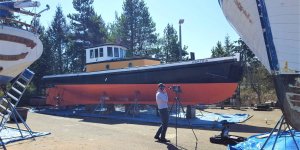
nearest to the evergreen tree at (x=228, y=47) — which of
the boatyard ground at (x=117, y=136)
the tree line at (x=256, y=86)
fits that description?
the tree line at (x=256, y=86)

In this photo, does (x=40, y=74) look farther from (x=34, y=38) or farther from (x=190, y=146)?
(x=190, y=146)

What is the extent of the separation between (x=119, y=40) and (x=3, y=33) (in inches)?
1506

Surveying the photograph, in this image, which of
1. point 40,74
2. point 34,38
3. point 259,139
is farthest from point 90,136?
point 40,74

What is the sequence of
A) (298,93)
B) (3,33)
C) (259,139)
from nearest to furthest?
1. (298,93)
2. (259,139)
3. (3,33)

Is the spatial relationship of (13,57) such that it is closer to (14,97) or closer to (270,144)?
(14,97)

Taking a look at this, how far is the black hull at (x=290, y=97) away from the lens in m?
5.26

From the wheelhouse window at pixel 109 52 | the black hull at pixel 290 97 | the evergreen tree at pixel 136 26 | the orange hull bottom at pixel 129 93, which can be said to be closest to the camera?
the black hull at pixel 290 97

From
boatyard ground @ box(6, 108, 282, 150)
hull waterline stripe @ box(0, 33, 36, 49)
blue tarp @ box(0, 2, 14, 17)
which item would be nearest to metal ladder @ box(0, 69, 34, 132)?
boatyard ground @ box(6, 108, 282, 150)

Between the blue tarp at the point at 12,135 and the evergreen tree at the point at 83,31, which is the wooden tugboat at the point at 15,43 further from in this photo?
the evergreen tree at the point at 83,31

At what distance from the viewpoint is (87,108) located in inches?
743

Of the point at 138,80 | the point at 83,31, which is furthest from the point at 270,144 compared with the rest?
the point at 83,31

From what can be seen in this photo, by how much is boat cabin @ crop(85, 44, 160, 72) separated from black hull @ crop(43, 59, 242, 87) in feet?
5.17

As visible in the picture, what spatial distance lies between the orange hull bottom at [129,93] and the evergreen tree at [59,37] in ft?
87.8

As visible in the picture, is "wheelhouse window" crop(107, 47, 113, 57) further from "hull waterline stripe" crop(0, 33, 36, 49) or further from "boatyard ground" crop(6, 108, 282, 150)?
"hull waterline stripe" crop(0, 33, 36, 49)
